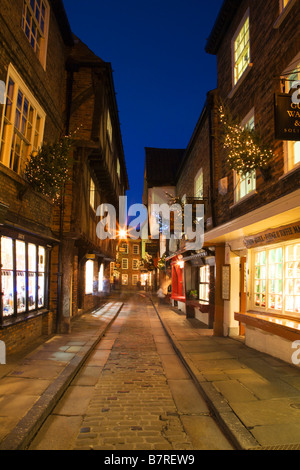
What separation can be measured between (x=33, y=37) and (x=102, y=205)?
34.3 ft

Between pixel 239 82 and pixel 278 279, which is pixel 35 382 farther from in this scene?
pixel 239 82

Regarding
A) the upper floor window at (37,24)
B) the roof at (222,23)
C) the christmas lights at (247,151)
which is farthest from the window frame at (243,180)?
the upper floor window at (37,24)

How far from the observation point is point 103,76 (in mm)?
12914

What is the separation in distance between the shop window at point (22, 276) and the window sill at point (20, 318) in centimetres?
9

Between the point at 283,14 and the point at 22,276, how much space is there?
8774mm

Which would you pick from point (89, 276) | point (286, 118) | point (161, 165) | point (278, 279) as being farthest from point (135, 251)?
point (286, 118)

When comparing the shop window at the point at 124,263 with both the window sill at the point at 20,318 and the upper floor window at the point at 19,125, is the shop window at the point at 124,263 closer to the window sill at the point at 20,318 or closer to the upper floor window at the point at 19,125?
the window sill at the point at 20,318

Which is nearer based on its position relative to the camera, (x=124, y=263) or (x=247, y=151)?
(x=247, y=151)

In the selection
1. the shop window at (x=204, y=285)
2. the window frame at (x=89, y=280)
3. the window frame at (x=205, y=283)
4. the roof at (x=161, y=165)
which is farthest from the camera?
the roof at (x=161, y=165)

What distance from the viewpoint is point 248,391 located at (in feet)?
16.9

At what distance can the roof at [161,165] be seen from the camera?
2745cm

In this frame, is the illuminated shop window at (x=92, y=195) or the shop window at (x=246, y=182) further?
the illuminated shop window at (x=92, y=195)

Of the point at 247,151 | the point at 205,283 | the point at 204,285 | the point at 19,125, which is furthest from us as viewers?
the point at 204,285
